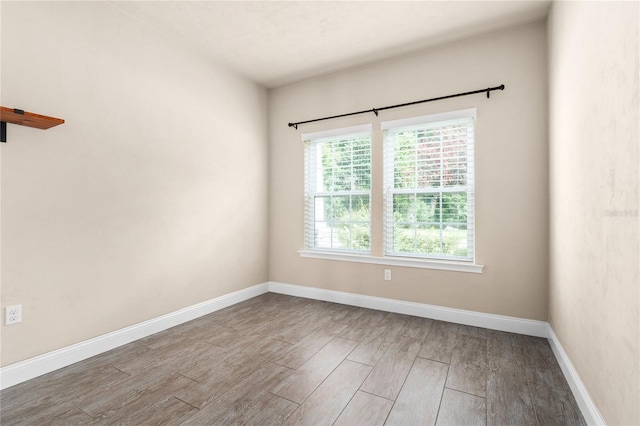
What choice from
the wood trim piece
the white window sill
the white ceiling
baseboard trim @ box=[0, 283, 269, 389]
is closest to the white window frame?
the white window sill

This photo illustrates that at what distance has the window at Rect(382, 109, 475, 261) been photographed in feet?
10.5

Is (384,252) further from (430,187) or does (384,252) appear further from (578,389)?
(578,389)

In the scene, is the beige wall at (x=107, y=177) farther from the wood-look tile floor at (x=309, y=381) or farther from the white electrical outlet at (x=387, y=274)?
the white electrical outlet at (x=387, y=274)

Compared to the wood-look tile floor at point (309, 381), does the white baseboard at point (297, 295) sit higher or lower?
higher

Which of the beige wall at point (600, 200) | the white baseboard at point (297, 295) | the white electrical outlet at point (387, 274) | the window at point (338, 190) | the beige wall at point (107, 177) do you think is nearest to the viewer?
the beige wall at point (600, 200)

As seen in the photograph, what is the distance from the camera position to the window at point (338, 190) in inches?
150

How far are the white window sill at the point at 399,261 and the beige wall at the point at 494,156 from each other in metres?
0.06

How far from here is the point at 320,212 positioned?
4184 mm

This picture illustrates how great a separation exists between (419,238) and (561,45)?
80.4 inches

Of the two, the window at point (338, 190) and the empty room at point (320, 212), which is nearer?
the empty room at point (320, 212)

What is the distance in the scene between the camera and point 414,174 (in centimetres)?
345

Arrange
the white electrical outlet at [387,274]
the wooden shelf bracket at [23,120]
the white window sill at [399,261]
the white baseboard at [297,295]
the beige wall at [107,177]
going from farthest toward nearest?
the white electrical outlet at [387,274] < the white window sill at [399,261] < the beige wall at [107,177] < the white baseboard at [297,295] < the wooden shelf bracket at [23,120]

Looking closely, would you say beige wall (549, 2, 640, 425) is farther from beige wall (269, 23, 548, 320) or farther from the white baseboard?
beige wall (269, 23, 548, 320)

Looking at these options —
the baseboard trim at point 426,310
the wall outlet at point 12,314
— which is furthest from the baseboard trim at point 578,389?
the wall outlet at point 12,314
